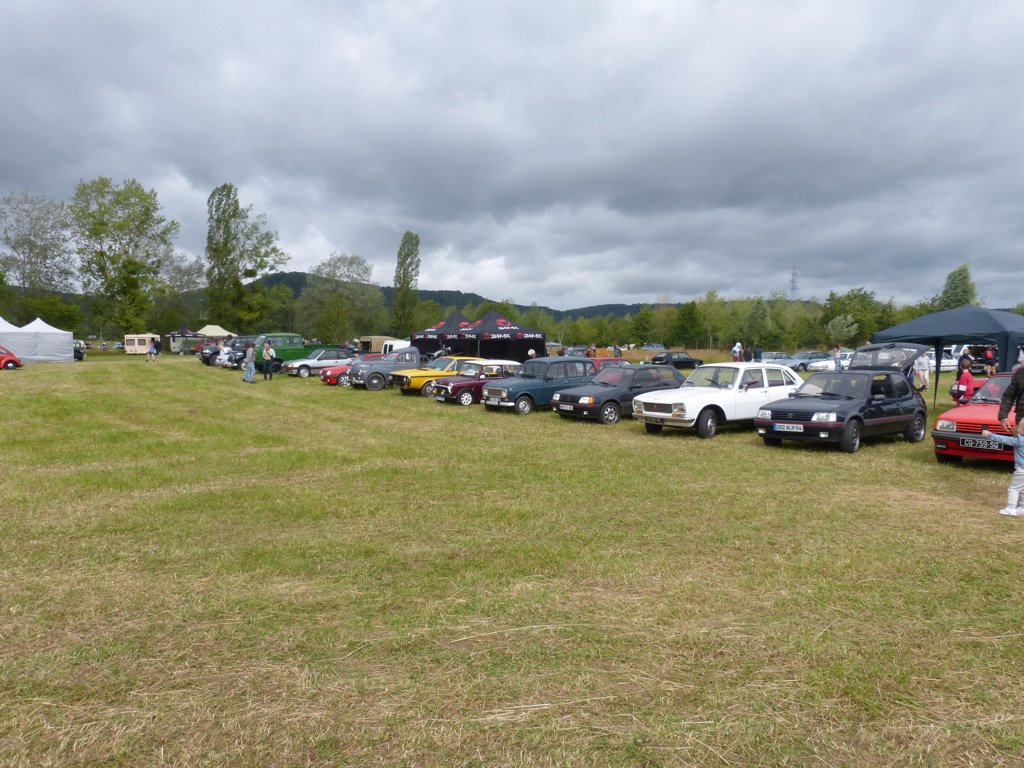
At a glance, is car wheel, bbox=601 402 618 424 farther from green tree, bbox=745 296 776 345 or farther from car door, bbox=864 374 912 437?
green tree, bbox=745 296 776 345

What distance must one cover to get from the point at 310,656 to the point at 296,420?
12.5m

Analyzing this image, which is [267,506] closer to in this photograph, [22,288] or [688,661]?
[688,661]

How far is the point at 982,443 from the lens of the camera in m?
9.01

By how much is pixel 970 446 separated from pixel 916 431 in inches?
117

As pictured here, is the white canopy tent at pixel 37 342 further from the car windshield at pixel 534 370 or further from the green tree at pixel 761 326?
the green tree at pixel 761 326

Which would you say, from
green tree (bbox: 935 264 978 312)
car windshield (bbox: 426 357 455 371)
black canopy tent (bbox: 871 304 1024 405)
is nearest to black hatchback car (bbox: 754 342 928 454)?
black canopy tent (bbox: 871 304 1024 405)

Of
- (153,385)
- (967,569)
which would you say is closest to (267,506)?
(967,569)

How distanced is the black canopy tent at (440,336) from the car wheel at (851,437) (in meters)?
23.7

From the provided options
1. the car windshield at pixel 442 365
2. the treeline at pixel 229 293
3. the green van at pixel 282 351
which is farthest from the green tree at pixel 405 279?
the car windshield at pixel 442 365

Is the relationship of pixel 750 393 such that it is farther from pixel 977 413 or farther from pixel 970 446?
pixel 970 446

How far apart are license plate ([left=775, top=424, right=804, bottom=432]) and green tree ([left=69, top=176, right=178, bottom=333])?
187 ft

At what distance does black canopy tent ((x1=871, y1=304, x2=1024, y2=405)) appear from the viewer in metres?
15.5

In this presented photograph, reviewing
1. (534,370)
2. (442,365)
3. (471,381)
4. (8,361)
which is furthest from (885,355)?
(8,361)

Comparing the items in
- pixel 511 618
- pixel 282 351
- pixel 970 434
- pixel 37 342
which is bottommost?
pixel 511 618
